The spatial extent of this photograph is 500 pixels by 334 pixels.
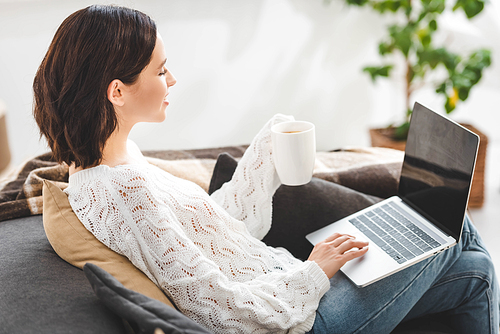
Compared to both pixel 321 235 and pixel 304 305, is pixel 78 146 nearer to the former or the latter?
pixel 304 305

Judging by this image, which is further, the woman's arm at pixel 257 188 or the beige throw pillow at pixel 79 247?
the woman's arm at pixel 257 188

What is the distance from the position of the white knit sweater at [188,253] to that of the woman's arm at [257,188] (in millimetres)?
162

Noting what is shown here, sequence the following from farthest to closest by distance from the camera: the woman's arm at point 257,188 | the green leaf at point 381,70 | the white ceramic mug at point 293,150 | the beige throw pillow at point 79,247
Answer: the green leaf at point 381,70 < the woman's arm at point 257,188 < the white ceramic mug at point 293,150 < the beige throw pillow at point 79,247

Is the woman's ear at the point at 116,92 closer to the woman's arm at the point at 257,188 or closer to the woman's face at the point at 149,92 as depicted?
the woman's face at the point at 149,92

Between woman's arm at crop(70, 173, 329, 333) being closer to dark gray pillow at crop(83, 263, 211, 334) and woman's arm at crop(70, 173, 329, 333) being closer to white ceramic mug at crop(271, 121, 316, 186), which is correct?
dark gray pillow at crop(83, 263, 211, 334)

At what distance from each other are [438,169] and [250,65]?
5.48ft

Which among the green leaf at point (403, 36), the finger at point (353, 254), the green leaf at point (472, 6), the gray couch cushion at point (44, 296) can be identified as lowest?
the finger at point (353, 254)

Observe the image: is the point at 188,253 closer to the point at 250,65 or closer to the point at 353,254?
the point at 353,254

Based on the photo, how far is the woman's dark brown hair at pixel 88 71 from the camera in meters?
0.90

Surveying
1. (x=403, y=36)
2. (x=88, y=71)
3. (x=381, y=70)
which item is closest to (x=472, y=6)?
(x=403, y=36)

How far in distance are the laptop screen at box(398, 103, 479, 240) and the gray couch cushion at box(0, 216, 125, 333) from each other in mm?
800

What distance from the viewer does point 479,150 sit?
2256 millimetres

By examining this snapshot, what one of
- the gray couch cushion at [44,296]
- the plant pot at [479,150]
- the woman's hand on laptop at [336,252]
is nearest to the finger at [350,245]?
the woman's hand on laptop at [336,252]

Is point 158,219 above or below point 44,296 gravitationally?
above
